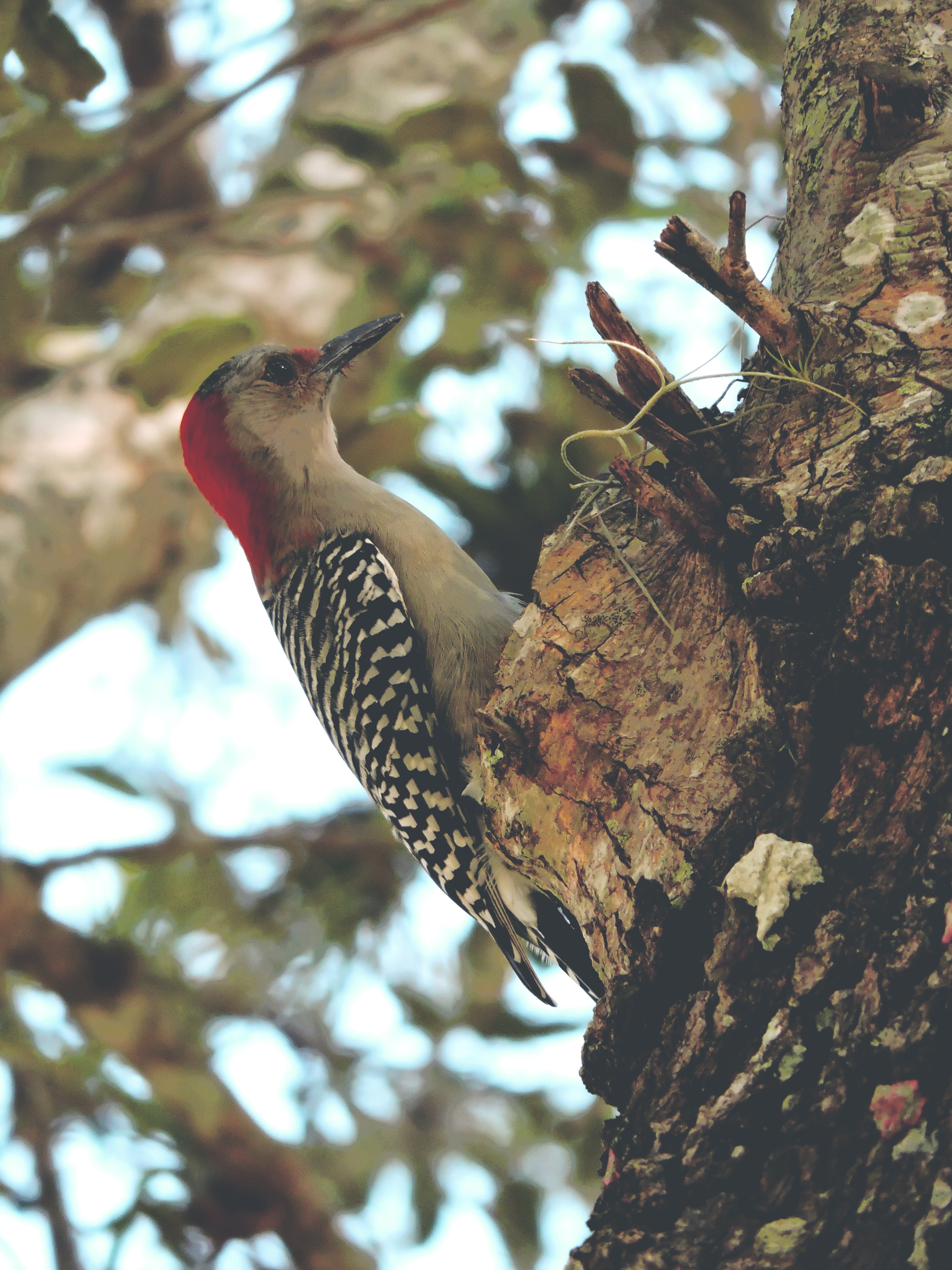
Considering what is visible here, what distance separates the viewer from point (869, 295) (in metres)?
2.07

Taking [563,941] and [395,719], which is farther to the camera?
[395,719]

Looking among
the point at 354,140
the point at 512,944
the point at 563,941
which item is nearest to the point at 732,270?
the point at 563,941

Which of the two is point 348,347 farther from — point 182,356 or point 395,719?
point 395,719

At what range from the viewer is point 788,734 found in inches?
65.5

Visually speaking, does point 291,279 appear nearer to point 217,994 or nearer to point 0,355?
point 0,355

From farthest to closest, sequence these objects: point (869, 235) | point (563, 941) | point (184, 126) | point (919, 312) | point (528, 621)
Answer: point (184, 126)
point (563, 941)
point (528, 621)
point (869, 235)
point (919, 312)

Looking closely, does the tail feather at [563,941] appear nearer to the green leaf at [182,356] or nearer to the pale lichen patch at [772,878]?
the pale lichen patch at [772,878]

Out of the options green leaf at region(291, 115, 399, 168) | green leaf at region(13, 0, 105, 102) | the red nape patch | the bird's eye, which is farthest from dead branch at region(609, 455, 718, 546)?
green leaf at region(291, 115, 399, 168)

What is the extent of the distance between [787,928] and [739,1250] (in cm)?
38

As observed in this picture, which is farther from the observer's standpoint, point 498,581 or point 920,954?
point 498,581

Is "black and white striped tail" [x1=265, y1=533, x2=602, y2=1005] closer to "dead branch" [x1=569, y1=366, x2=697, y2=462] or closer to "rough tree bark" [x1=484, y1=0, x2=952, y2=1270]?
"rough tree bark" [x1=484, y1=0, x2=952, y2=1270]

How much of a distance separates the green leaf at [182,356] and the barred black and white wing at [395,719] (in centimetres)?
149

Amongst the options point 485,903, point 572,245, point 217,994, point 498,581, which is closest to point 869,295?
point 485,903

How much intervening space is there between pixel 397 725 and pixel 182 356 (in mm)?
2204
